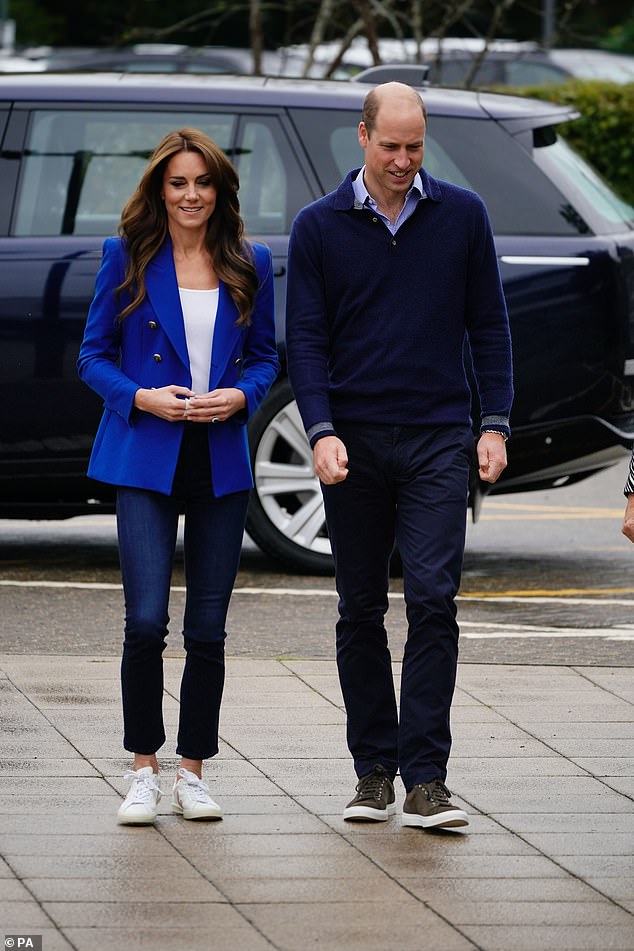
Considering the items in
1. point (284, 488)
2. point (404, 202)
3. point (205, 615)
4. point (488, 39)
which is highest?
point (404, 202)

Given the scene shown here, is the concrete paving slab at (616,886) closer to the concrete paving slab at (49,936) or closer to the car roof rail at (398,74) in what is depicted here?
the concrete paving slab at (49,936)

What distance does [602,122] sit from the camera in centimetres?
1460

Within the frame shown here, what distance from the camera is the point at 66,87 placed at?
8.59m

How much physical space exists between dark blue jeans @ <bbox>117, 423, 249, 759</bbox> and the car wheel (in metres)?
3.28

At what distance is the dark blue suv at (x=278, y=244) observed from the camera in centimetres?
826

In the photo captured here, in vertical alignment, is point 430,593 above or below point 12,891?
above

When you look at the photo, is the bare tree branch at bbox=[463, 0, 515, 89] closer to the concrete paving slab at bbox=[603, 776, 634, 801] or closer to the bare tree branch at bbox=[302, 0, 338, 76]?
the bare tree branch at bbox=[302, 0, 338, 76]

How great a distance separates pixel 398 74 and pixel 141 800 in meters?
4.97

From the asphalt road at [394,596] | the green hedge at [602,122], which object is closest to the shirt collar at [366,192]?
the asphalt road at [394,596]

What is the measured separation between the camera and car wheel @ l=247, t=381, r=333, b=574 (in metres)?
8.49

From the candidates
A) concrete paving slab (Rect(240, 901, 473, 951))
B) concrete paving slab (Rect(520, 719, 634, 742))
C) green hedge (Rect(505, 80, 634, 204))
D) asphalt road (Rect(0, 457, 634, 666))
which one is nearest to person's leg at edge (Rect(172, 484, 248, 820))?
concrete paving slab (Rect(240, 901, 473, 951))

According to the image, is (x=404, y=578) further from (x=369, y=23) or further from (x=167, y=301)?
(x=369, y=23)

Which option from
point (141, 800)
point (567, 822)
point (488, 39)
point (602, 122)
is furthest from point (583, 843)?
point (602, 122)

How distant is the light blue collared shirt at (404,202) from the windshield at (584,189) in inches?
137
